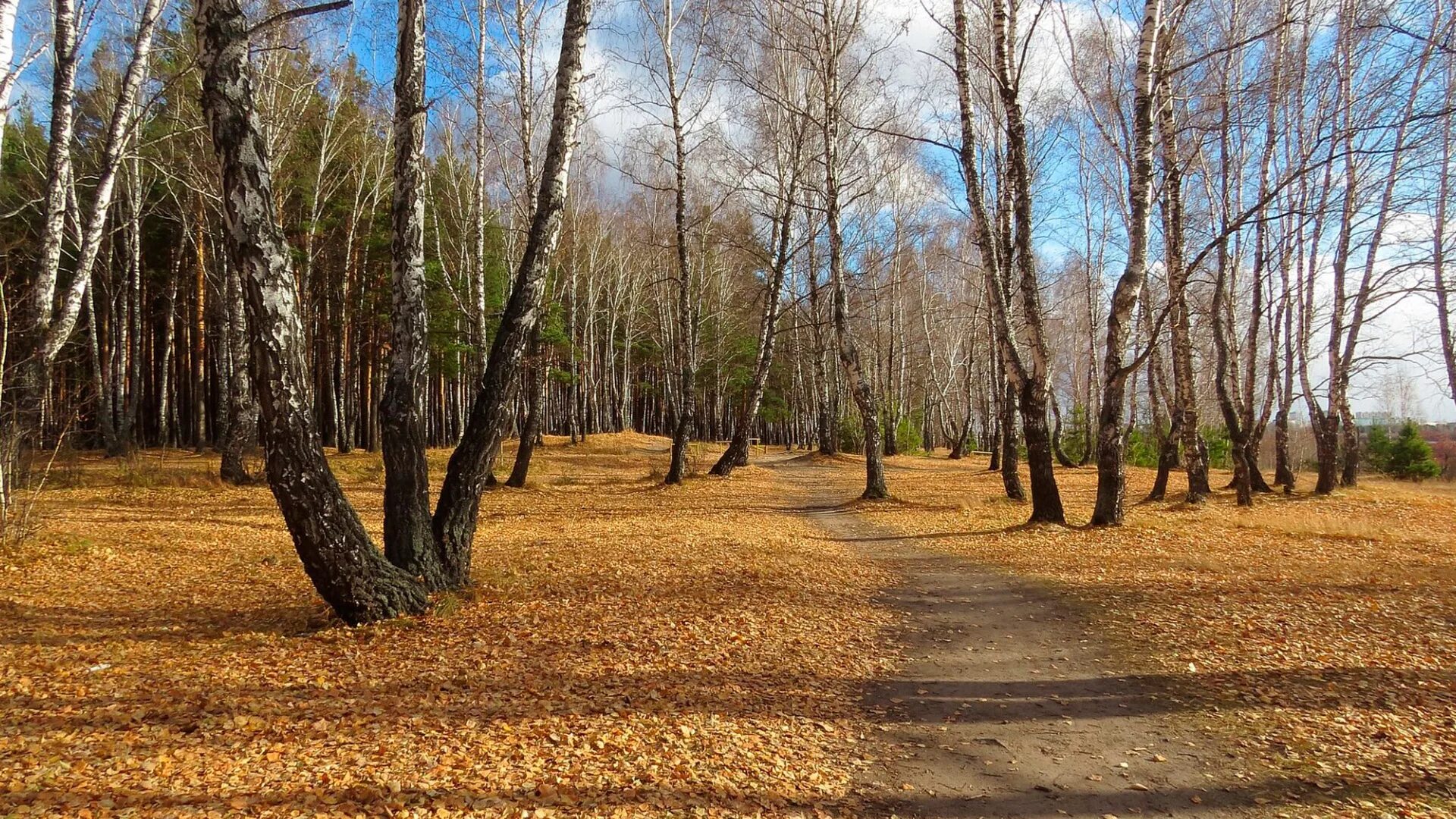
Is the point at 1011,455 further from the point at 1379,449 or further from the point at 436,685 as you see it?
the point at 1379,449

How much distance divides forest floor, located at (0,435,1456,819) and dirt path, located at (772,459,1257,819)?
0.02m

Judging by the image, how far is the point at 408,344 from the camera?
5.43m

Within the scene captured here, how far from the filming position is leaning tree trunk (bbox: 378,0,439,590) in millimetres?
5328

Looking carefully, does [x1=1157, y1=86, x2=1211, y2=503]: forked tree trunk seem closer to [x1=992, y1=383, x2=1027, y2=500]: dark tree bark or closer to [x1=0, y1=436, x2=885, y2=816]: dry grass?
[x1=992, y1=383, x2=1027, y2=500]: dark tree bark

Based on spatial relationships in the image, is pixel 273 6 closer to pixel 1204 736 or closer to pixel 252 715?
pixel 252 715

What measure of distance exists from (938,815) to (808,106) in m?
15.4

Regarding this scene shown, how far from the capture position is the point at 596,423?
119 feet

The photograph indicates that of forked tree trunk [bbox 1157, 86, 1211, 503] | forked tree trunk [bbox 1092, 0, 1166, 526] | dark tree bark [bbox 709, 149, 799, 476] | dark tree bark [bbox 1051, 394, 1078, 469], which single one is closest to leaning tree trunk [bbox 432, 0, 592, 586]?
forked tree trunk [bbox 1092, 0, 1166, 526]

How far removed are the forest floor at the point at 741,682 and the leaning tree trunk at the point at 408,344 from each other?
59cm

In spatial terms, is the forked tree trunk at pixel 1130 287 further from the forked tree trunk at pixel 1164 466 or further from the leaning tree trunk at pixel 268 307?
the leaning tree trunk at pixel 268 307

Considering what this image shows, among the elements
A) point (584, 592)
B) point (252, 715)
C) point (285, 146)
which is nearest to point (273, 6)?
point (285, 146)

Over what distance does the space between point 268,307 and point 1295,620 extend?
24.2 ft

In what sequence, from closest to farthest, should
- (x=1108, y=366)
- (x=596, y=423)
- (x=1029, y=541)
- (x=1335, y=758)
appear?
(x=1335, y=758), (x=1029, y=541), (x=1108, y=366), (x=596, y=423)

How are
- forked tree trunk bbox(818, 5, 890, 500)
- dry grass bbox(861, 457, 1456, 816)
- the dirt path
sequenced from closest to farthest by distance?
1. the dirt path
2. dry grass bbox(861, 457, 1456, 816)
3. forked tree trunk bbox(818, 5, 890, 500)
